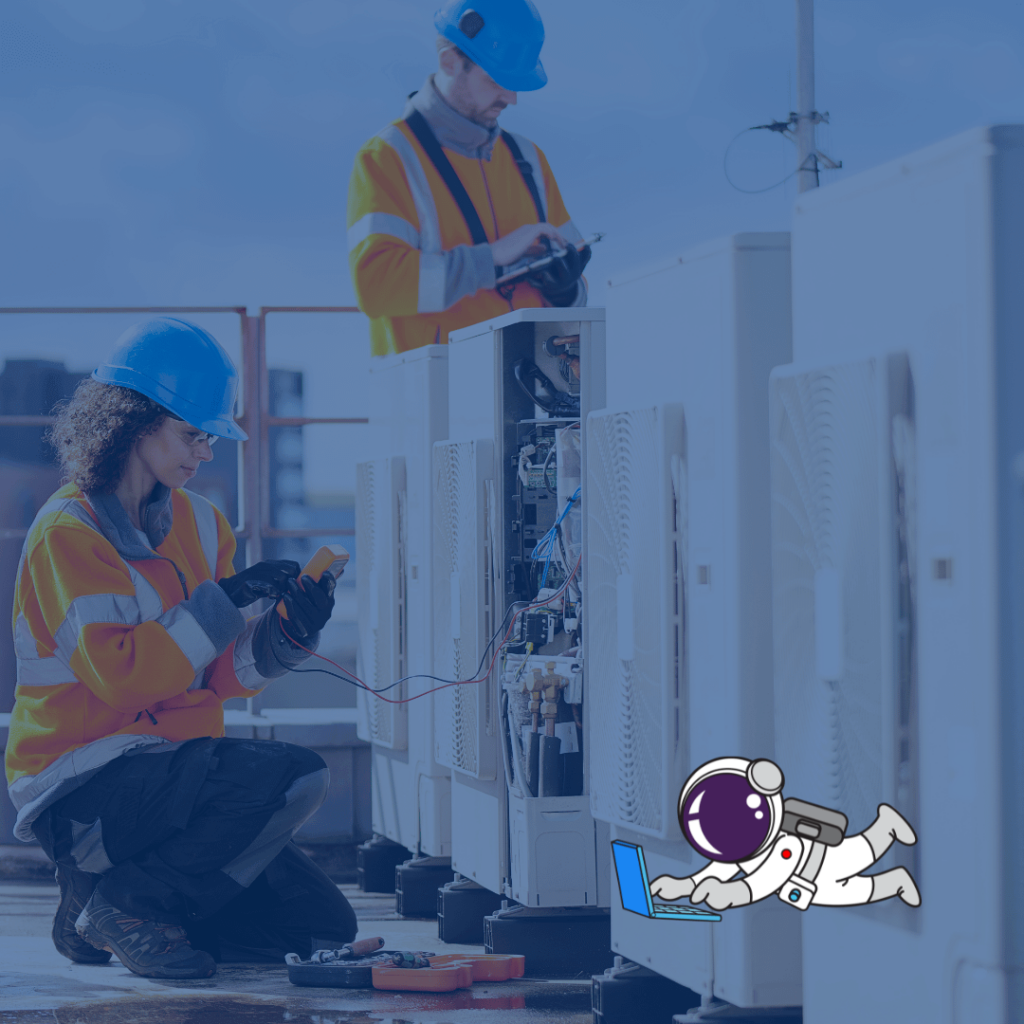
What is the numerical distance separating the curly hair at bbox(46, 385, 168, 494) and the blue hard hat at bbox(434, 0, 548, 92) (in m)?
1.59

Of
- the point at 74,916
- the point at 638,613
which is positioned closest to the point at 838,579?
the point at 638,613

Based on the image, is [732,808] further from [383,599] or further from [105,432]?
[383,599]

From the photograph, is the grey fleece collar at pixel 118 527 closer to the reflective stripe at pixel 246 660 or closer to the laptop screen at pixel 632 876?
the reflective stripe at pixel 246 660

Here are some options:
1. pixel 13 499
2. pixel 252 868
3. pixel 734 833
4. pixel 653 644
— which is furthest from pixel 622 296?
pixel 13 499

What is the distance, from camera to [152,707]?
11.8 ft

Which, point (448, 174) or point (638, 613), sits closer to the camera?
point (638, 613)

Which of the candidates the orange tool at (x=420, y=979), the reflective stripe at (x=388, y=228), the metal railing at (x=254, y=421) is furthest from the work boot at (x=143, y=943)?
the reflective stripe at (x=388, y=228)

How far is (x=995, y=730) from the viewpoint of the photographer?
2.00 metres

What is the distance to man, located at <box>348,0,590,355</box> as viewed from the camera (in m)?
4.45

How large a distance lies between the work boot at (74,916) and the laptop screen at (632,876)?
1.37 m

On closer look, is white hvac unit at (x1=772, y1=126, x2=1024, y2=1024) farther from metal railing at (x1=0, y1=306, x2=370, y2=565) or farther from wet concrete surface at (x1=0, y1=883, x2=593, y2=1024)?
metal railing at (x1=0, y1=306, x2=370, y2=565)

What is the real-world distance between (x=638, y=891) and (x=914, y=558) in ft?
3.59

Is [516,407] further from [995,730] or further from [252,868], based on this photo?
[995,730]

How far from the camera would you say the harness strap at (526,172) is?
4750 millimetres
